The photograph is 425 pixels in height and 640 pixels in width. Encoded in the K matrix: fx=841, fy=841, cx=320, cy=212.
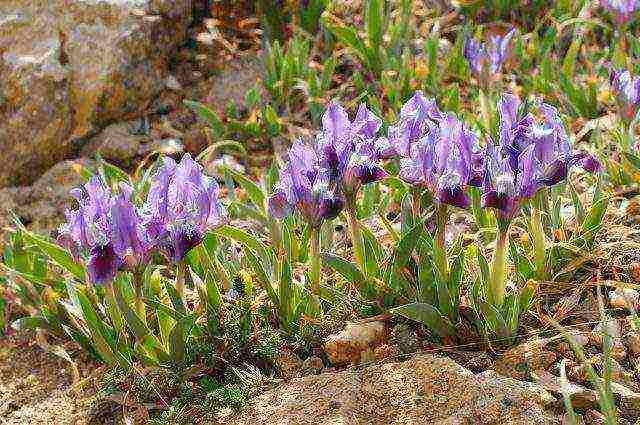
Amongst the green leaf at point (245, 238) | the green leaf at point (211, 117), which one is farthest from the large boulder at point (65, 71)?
the green leaf at point (245, 238)

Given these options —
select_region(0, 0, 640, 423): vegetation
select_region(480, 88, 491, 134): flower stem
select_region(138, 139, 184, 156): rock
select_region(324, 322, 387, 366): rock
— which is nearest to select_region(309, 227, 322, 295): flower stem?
select_region(0, 0, 640, 423): vegetation

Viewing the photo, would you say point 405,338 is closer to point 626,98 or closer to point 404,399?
point 404,399

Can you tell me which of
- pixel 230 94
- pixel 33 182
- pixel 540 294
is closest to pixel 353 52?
pixel 230 94

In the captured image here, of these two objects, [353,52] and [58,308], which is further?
[353,52]

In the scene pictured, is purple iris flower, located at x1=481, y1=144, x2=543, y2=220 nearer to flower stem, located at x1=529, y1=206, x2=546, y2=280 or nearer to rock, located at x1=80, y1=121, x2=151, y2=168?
flower stem, located at x1=529, y1=206, x2=546, y2=280

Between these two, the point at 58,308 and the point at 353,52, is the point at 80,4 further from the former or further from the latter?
the point at 58,308

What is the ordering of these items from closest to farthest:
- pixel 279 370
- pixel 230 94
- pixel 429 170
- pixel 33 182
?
pixel 429 170 < pixel 279 370 < pixel 33 182 < pixel 230 94
